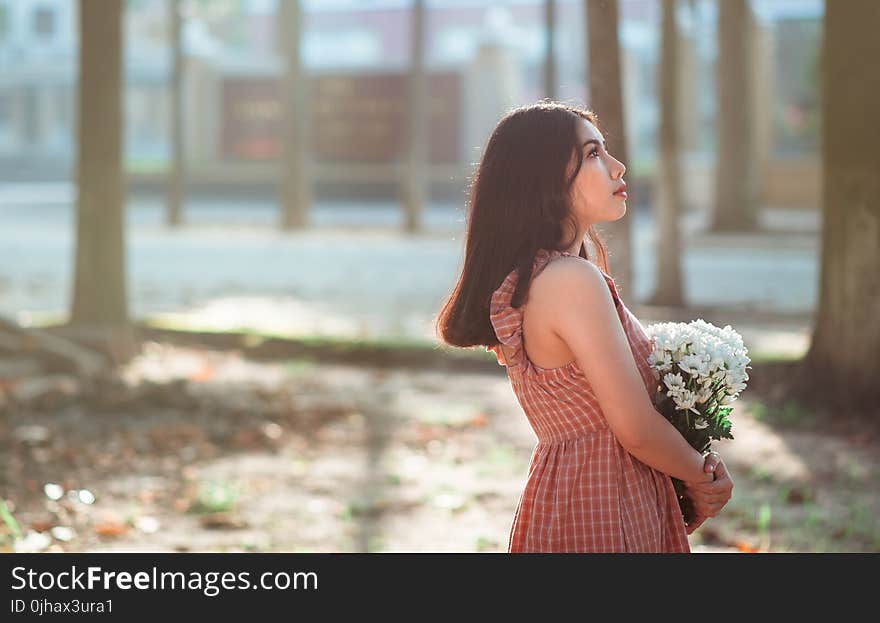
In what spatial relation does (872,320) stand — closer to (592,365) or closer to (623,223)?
(623,223)

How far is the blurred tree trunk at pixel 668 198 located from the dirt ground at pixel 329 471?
4.89 metres

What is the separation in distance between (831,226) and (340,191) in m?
34.2

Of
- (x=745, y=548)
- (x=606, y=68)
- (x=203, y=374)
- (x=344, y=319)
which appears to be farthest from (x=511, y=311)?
(x=344, y=319)

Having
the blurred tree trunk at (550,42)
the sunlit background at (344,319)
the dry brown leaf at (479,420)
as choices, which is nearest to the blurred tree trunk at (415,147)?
the sunlit background at (344,319)

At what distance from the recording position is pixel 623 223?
10891 mm

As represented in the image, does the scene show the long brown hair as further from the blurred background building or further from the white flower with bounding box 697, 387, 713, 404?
the blurred background building

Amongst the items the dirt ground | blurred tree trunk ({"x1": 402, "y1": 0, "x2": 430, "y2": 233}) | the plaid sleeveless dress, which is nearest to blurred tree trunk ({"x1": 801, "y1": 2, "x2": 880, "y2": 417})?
the dirt ground

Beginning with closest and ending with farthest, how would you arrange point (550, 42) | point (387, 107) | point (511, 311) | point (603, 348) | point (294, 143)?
point (603, 348) → point (511, 311) → point (550, 42) → point (294, 143) → point (387, 107)

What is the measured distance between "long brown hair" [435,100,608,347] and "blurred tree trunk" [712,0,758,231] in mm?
25206

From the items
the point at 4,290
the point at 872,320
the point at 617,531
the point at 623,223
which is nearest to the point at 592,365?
the point at 617,531

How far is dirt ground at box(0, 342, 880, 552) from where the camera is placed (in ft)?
20.1

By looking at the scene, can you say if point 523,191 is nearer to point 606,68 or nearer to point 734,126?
point 606,68

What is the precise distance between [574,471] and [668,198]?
12402mm

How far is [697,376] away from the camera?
2879 millimetres
